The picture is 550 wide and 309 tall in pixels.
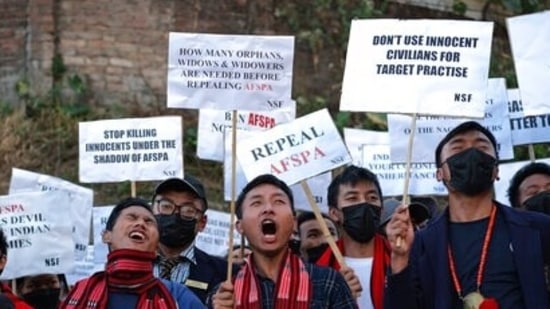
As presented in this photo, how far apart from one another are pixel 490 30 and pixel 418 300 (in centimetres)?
138

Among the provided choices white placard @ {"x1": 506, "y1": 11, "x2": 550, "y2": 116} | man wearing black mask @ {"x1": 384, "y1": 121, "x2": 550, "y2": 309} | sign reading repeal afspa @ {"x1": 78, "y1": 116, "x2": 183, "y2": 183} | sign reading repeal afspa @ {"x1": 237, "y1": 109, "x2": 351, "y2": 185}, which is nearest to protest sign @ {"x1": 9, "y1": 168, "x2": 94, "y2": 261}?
sign reading repeal afspa @ {"x1": 78, "y1": 116, "x2": 183, "y2": 183}

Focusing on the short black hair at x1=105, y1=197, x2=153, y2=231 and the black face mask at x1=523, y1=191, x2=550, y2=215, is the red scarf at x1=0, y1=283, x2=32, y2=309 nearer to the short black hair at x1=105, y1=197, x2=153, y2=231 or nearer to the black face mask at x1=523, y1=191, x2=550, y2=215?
the short black hair at x1=105, y1=197, x2=153, y2=231

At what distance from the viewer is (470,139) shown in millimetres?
5664

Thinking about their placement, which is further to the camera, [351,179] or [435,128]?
[435,128]

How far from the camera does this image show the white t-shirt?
244 inches

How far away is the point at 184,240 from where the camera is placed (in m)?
6.62

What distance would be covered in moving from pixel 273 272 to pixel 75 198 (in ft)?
11.1

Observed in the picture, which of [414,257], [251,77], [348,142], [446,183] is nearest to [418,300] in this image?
[414,257]

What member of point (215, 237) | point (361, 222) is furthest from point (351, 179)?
point (215, 237)

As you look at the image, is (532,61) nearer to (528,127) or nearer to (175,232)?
(528,127)

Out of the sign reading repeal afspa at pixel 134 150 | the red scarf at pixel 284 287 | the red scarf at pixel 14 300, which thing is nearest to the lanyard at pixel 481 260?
the red scarf at pixel 284 287

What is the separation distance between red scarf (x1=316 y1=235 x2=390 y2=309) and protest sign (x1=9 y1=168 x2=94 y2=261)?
2.67 m

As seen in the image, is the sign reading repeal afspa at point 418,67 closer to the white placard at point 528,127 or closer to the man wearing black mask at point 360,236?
the man wearing black mask at point 360,236

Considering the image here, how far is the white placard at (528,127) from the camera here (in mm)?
8164
